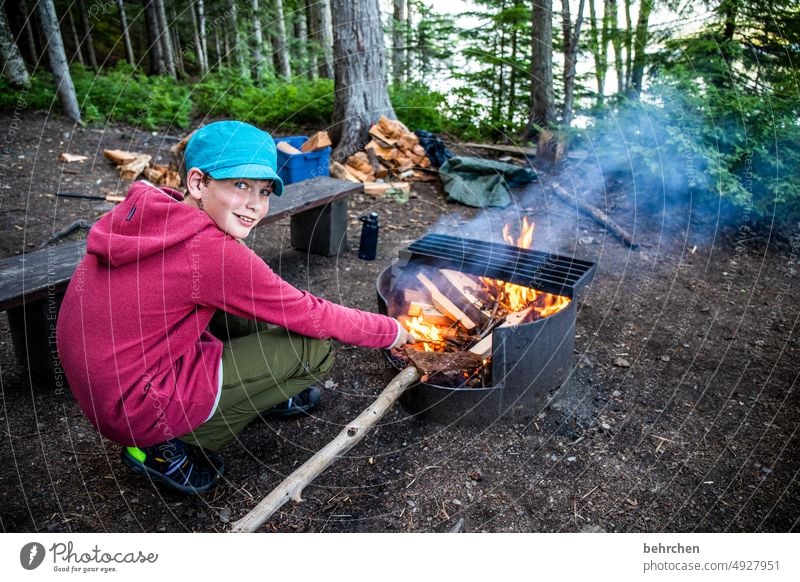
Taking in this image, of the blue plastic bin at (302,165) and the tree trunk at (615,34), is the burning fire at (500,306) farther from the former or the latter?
the tree trunk at (615,34)

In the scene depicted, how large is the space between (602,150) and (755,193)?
1.78 m

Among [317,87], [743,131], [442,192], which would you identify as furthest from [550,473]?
[317,87]

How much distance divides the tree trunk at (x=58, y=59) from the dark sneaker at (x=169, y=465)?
9570 mm

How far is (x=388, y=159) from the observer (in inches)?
313

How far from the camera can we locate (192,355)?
2.48 m

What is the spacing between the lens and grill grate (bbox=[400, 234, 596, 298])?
3328 millimetres

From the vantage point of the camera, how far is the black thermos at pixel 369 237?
5.71 metres

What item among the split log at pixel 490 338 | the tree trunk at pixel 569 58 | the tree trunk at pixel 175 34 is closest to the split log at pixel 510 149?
the tree trunk at pixel 569 58

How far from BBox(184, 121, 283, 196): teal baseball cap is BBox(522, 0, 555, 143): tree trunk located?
682 centimetres

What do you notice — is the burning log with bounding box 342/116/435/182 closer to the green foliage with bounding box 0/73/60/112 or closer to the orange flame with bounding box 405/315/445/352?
the orange flame with bounding box 405/315/445/352

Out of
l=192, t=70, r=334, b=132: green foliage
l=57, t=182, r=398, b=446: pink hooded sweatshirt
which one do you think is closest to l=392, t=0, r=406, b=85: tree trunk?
l=192, t=70, r=334, b=132: green foliage

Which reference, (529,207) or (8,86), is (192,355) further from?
(8,86)

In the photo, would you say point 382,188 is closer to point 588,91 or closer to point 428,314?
point 588,91
